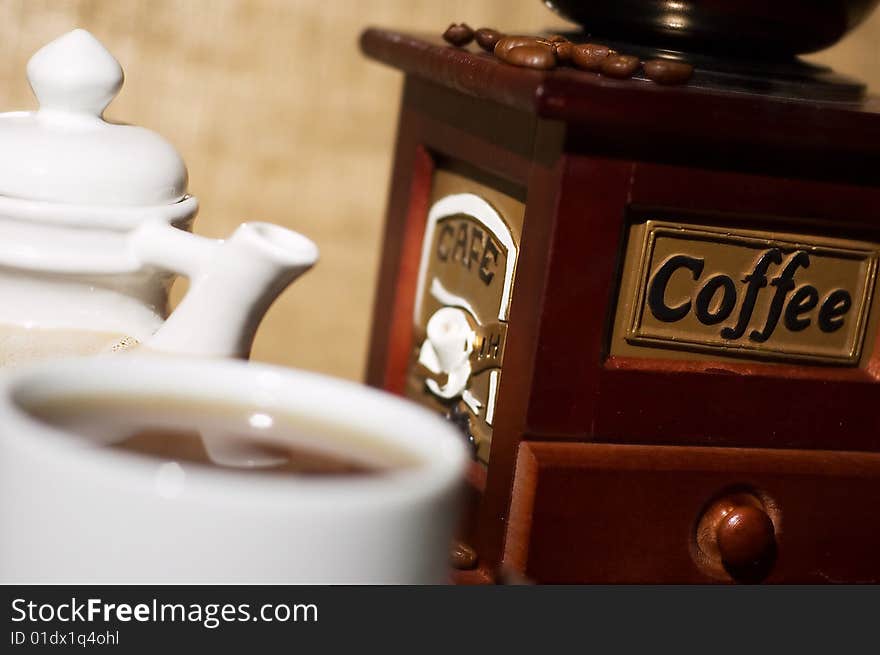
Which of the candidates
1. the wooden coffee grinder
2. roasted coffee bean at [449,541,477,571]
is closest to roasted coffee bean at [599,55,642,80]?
the wooden coffee grinder

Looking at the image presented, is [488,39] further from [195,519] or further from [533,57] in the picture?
[195,519]

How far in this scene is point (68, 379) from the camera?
1.26 feet

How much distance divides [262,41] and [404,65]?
0.27 metres

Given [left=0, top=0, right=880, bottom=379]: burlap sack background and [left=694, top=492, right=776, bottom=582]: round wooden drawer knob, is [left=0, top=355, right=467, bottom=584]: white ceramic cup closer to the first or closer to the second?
[left=694, top=492, right=776, bottom=582]: round wooden drawer knob

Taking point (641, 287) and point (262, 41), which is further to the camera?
point (262, 41)

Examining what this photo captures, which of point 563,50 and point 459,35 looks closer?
point 563,50

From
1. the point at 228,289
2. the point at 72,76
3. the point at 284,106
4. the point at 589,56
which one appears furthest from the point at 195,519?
the point at 284,106

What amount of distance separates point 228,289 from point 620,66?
0.25 meters

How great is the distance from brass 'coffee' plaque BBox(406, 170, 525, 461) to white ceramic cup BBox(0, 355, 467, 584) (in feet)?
1.17

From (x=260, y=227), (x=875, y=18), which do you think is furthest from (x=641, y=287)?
(x=875, y=18)

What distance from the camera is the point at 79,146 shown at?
55cm

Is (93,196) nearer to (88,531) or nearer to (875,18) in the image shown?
(88,531)

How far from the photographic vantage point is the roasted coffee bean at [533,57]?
64cm

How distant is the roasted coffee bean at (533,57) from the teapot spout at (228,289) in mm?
192
